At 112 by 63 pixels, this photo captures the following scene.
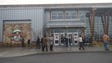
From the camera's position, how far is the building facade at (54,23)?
1560 inches

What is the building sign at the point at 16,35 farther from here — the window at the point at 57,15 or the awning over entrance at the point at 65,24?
the window at the point at 57,15

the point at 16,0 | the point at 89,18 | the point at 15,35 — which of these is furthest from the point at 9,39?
the point at 16,0

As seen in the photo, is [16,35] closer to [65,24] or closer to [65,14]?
[65,24]

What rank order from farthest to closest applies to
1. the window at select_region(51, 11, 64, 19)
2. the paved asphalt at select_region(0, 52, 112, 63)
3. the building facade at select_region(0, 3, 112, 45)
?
the window at select_region(51, 11, 64, 19) → the building facade at select_region(0, 3, 112, 45) → the paved asphalt at select_region(0, 52, 112, 63)

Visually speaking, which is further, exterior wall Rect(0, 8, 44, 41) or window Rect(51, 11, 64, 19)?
window Rect(51, 11, 64, 19)

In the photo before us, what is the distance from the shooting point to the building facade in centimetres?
3962

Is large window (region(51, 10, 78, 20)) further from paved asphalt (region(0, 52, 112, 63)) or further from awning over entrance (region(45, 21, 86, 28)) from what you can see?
paved asphalt (region(0, 52, 112, 63))

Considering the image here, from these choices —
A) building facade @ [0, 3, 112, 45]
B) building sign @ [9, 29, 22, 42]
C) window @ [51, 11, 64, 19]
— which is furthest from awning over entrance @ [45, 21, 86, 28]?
building sign @ [9, 29, 22, 42]

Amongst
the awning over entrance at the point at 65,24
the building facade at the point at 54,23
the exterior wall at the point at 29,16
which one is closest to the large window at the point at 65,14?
the building facade at the point at 54,23

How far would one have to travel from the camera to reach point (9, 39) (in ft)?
130

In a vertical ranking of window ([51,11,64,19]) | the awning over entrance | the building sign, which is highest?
window ([51,11,64,19])

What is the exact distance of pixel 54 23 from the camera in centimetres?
4106

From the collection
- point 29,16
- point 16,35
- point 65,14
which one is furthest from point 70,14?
point 16,35

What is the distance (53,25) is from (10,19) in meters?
6.38
